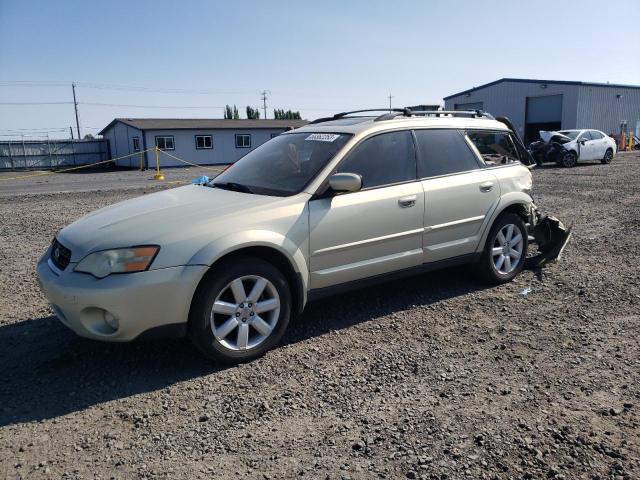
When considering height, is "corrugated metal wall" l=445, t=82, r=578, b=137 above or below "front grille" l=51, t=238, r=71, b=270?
above

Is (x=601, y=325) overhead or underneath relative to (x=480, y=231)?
underneath

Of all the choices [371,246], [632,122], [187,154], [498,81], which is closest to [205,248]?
[371,246]

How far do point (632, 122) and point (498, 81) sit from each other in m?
11.1

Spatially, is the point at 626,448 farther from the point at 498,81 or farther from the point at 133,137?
the point at 498,81

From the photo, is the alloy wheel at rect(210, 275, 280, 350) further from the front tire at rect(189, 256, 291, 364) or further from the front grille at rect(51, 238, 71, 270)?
the front grille at rect(51, 238, 71, 270)

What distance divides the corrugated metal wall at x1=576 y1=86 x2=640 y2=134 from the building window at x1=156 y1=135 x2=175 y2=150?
28.2 meters

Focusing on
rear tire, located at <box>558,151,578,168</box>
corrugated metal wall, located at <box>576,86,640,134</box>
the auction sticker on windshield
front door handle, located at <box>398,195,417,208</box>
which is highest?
corrugated metal wall, located at <box>576,86,640,134</box>

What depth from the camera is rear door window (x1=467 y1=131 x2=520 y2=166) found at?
558 cm

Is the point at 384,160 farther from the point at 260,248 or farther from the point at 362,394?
the point at 362,394

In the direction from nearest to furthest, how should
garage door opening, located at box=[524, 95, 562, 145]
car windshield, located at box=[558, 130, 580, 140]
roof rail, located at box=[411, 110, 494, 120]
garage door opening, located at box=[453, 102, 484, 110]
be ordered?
1. roof rail, located at box=[411, 110, 494, 120]
2. car windshield, located at box=[558, 130, 580, 140]
3. garage door opening, located at box=[524, 95, 562, 145]
4. garage door opening, located at box=[453, 102, 484, 110]

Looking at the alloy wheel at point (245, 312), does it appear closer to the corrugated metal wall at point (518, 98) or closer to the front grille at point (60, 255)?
the front grille at point (60, 255)

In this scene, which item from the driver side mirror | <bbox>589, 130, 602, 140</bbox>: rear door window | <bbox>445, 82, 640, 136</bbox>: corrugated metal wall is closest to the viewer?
the driver side mirror

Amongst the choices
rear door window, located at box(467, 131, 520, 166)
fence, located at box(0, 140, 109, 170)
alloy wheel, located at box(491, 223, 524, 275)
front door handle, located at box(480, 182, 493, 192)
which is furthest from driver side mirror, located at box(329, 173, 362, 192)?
fence, located at box(0, 140, 109, 170)

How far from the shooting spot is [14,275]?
622cm
